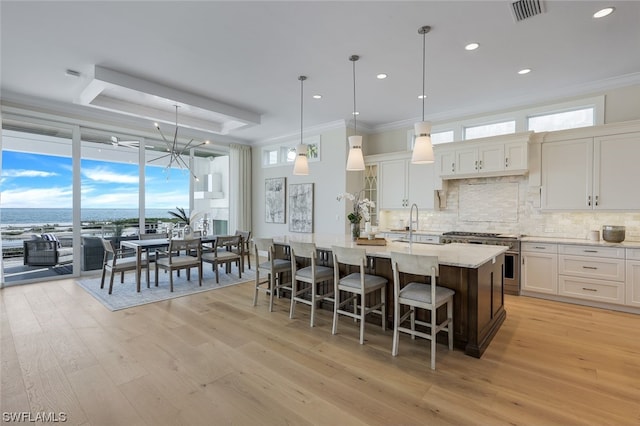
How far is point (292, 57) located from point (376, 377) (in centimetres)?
348

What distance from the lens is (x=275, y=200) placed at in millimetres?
7676

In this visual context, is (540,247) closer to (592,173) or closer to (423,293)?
(592,173)

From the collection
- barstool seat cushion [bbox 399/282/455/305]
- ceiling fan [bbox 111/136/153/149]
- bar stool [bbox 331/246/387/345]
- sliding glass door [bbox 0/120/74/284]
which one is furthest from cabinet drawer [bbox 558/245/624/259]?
sliding glass door [bbox 0/120/74/284]

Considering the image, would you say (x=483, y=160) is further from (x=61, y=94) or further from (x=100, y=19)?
(x=61, y=94)

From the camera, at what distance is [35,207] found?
534 centimetres

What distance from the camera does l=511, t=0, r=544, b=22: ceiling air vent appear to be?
2580 millimetres

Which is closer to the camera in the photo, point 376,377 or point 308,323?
point 376,377

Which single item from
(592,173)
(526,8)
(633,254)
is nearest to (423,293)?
(526,8)

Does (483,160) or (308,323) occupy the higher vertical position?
(483,160)

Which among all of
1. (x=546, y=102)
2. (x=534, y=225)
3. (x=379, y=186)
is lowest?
(x=534, y=225)

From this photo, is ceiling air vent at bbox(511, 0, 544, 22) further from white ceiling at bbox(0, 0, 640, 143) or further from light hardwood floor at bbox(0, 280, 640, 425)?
light hardwood floor at bbox(0, 280, 640, 425)

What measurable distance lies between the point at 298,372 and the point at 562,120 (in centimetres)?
526

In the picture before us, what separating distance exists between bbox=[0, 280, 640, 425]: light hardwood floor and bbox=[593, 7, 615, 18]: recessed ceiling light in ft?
10.3

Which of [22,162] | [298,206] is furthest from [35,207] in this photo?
[298,206]
